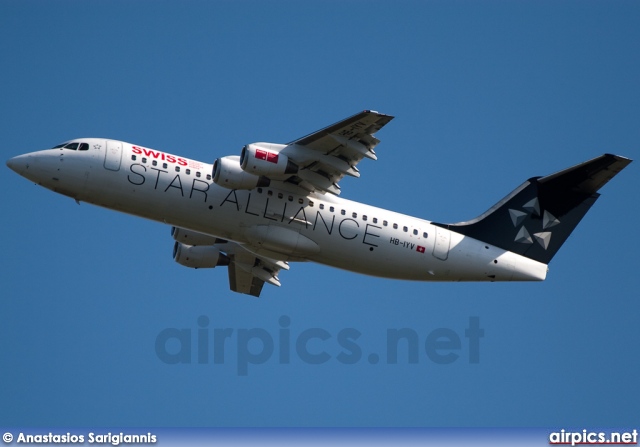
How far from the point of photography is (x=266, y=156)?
1105 inches

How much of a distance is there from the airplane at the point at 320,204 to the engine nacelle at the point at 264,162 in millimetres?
28

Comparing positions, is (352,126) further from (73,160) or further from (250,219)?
(73,160)

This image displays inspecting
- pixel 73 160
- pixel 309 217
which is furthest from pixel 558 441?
pixel 73 160

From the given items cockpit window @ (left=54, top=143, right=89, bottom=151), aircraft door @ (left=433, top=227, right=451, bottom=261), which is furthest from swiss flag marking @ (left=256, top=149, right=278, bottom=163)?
aircraft door @ (left=433, top=227, right=451, bottom=261)

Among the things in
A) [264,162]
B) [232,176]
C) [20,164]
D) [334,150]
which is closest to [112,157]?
[20,164]

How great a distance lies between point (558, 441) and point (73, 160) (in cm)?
1559

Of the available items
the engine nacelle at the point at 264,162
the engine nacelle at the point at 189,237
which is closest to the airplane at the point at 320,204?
the engine nacelle at the point at 264,162

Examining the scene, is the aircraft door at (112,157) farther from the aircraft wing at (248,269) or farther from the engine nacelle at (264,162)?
the aircraft wing at (248,269)

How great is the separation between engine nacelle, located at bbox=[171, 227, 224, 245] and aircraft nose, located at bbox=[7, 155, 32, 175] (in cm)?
555

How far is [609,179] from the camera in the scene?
30750mm

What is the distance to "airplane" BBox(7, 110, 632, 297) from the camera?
28.5 meters

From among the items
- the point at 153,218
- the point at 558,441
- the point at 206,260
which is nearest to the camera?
the point at 558,441

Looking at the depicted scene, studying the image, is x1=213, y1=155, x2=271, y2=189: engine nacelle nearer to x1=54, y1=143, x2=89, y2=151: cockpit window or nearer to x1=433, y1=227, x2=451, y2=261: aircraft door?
x1=54, y1=143, x2=89, y2=151: cockpit window

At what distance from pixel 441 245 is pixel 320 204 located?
3947 millimetres
